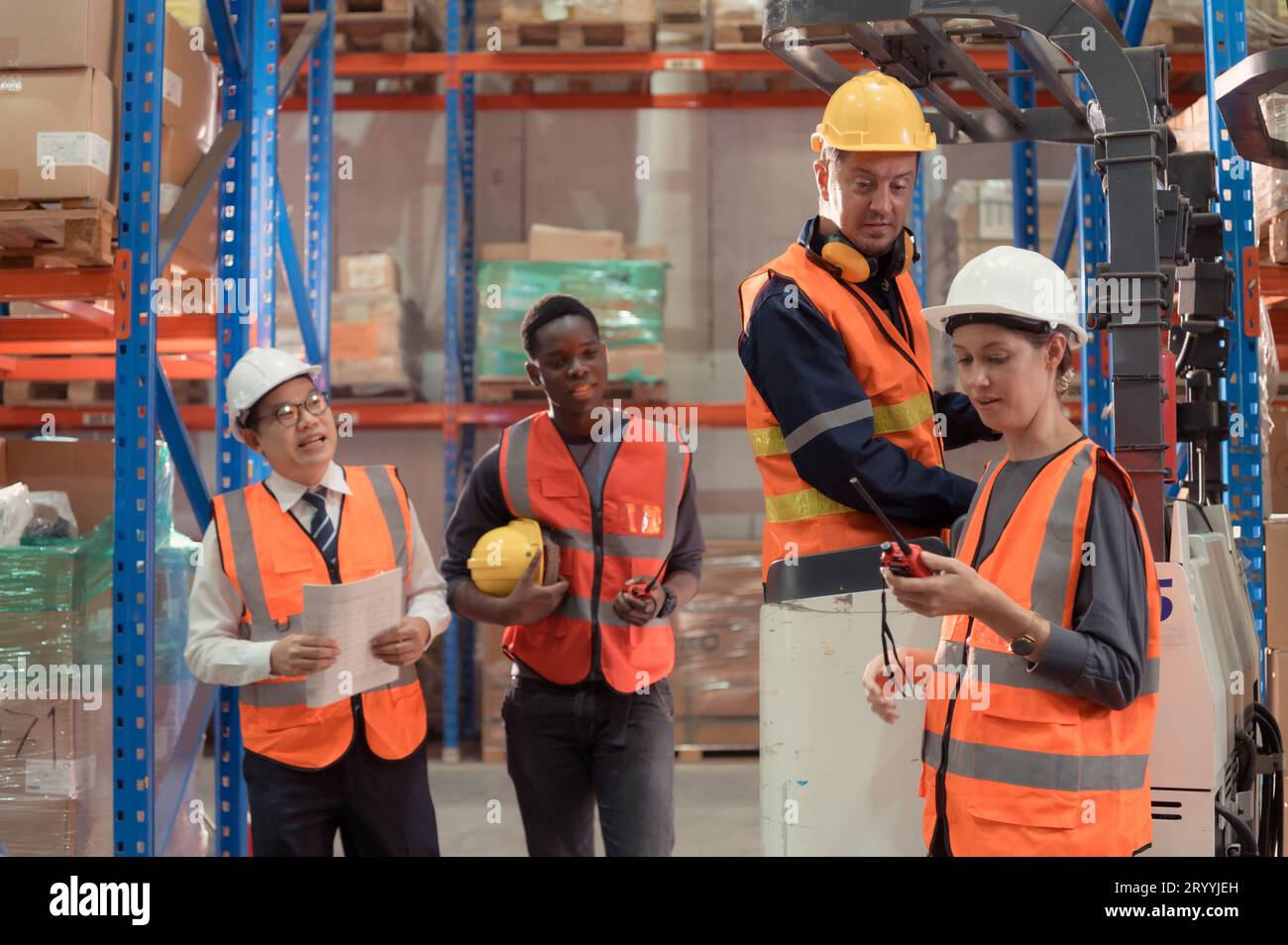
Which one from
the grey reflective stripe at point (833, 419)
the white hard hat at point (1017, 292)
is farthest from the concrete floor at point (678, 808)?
the white hard hat at point (1017, 292)

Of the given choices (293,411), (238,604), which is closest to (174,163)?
(293,411)

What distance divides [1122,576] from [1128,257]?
804 millimetres

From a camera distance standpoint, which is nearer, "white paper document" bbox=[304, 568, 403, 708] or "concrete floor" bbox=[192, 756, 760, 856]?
"white paper document" bbox=[304, 568, 403, 708]

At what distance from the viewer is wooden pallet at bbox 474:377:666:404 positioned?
8516 millimetres

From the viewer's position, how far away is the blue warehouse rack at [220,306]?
3811 mm

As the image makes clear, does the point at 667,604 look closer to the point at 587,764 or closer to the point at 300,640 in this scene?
the point at 587,764

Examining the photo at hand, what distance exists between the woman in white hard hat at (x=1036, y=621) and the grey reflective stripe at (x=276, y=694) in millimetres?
1909

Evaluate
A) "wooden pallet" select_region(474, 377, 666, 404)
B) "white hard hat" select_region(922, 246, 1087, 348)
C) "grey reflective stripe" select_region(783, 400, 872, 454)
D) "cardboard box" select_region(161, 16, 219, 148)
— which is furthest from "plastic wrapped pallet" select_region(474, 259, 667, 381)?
"white hard hat" select_region(922, 246, 1087, 348)

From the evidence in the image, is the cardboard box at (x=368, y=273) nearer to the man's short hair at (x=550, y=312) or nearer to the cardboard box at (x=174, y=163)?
the cardboard box at (x=174, y=163)

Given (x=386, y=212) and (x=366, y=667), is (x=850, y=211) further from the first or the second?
(x=386, y=212)

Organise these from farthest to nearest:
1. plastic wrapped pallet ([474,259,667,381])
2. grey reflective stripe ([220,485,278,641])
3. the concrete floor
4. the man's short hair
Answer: plastic wrapped pallet ([474,259,667,381]), the concrete floor, the man's short hair, grey reflective stripe ([220,485,278,641])

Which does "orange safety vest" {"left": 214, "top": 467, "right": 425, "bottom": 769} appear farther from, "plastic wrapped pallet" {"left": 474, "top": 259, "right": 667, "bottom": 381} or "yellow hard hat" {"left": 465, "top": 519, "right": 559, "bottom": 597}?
"plastic wrapped pallet" {"left": 474, "top": 259, "right": 667, "bottom": 381}

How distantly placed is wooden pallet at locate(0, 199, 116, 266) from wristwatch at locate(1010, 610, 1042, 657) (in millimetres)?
2943

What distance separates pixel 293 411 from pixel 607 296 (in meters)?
4.85
